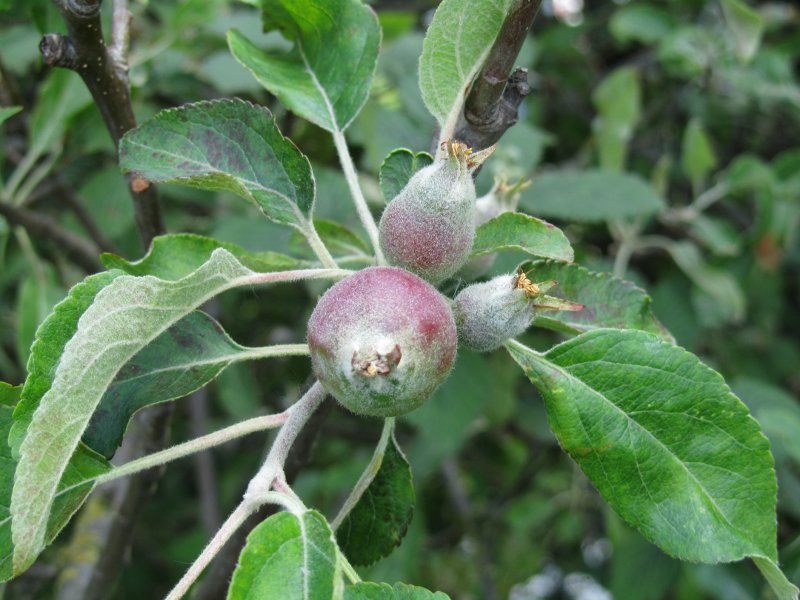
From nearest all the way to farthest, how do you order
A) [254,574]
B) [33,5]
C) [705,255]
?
[254,574], [33,5], [705,255]

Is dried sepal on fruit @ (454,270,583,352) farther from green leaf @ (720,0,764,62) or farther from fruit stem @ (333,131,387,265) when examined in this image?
green leaf @ (720,0,764,62)

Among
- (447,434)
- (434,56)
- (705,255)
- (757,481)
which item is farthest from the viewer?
(705,255)

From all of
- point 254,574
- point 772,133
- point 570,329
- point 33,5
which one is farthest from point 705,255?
point 254,574

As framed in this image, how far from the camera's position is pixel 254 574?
0.84 meters

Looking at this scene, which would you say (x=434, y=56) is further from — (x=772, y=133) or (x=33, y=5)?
(x=772, y=133)

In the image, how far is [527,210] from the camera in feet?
7.32

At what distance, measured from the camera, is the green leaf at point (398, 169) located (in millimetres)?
1133

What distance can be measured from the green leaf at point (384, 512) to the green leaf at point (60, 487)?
1.20ft

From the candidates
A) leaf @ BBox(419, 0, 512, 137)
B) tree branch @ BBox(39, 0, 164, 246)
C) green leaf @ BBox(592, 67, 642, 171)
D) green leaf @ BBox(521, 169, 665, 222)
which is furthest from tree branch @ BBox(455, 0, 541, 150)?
green leaf @ BBox(592, 67, 642, 171)

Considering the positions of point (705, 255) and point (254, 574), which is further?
point (705, 255)

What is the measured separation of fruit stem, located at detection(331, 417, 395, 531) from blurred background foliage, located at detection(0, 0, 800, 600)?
0.63 m

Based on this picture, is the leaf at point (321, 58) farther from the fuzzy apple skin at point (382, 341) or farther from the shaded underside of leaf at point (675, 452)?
the shaded underside of leaf at point (675, 452)

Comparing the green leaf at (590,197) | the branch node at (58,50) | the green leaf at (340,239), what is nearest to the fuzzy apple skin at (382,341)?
the green leaf at (340,239)

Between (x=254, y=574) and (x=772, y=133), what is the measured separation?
140 inches
